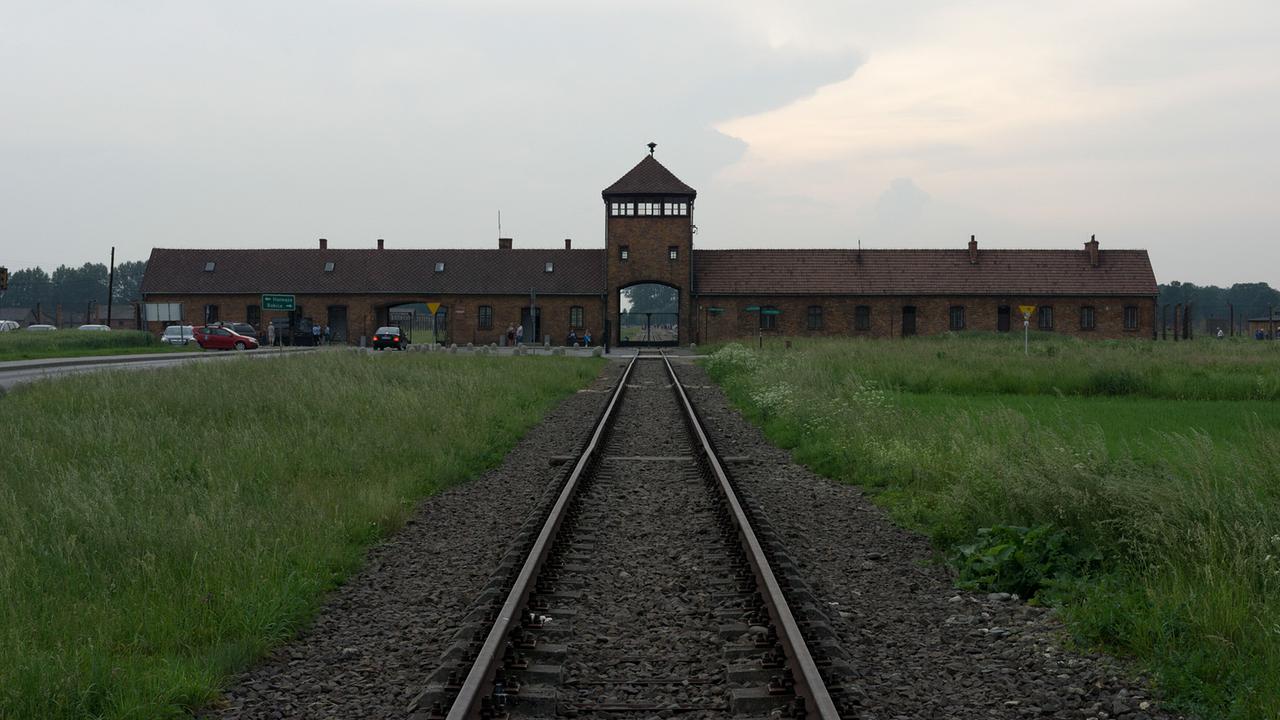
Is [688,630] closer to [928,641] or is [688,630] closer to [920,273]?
[928,641]

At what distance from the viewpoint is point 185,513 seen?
8148mm

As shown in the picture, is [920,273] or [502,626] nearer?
[502,626]

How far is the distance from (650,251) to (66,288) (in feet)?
494

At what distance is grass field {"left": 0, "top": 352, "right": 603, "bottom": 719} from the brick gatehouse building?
4202 cm

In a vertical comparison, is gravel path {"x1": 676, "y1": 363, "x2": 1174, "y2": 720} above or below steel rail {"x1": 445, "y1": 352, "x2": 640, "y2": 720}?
below

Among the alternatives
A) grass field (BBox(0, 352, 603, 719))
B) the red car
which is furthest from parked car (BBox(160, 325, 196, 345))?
grass field (BBox(0, 352, 603, 719))

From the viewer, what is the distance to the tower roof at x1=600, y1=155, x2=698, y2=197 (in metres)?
58.8

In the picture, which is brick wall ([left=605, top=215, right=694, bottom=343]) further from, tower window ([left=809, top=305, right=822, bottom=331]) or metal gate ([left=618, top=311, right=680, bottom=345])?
tower window ([left=809, top=305, right=822, bottom=331])

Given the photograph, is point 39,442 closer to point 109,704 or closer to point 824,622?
point 109,704

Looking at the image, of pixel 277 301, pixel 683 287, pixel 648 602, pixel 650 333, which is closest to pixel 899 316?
pixel 683 287

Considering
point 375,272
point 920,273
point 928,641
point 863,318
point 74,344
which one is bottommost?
point 928,641

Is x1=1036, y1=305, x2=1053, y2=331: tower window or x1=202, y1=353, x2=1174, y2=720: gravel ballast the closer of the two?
x1=202, y1=353, x2=1174, y2=720: gravel ballast

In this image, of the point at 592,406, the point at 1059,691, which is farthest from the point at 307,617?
the point at 592,406

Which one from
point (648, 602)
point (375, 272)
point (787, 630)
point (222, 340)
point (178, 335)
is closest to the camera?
point (787, 630)
